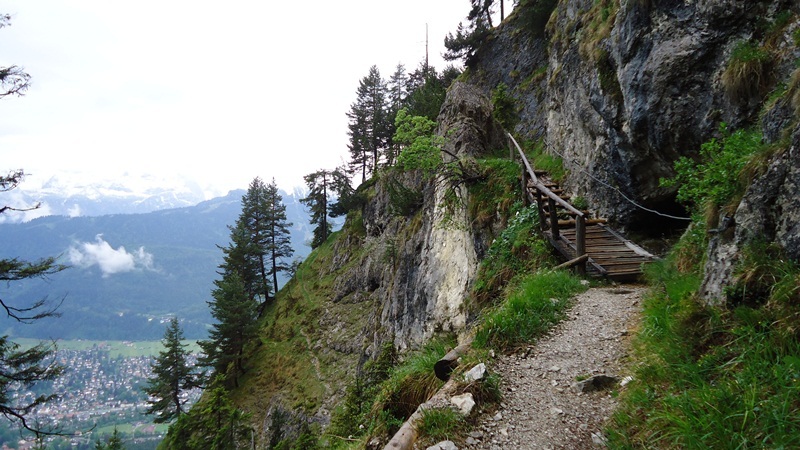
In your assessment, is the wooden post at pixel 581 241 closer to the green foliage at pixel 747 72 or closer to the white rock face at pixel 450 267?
the green foliage at pixel 747 72

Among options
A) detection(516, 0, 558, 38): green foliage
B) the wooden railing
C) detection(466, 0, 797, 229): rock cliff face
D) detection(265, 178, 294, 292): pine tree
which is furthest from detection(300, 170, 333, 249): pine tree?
the wooden railing

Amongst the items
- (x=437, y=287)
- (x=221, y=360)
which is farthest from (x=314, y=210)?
(x=437, y=287)

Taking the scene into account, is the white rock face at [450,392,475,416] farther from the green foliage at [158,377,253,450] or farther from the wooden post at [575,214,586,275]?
the green foliage at [158,377,253,450]

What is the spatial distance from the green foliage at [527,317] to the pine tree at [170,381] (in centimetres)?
3559

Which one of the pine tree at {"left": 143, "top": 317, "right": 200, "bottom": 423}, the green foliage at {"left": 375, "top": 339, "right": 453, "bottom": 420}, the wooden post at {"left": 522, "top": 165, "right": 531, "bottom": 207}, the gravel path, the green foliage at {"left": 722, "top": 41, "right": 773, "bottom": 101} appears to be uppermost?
the green foliage at {"left": 722, "top": 41, "right": 773, "bottom": 101}

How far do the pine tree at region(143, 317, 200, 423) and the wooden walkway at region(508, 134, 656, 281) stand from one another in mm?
34991

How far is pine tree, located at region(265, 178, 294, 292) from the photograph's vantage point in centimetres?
4644

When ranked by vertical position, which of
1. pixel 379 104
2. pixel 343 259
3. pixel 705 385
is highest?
pixel 379 104

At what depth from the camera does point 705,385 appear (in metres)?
2.90

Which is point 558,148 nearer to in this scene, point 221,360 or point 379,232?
point 379,232

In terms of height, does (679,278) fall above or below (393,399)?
above

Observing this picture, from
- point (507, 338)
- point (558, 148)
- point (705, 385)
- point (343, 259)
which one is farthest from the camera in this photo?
point (343, 259)

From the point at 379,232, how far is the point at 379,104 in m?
22.5

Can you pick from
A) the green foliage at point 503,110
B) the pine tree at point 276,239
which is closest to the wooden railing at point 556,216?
the green foliage at point 503,110
